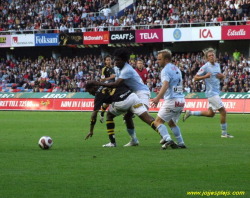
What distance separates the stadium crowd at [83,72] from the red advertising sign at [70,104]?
477 centimetres

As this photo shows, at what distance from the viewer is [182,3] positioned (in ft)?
148

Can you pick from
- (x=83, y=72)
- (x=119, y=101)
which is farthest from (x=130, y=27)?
(x=119, y=101)

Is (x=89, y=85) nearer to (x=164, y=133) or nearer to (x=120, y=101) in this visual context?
(x=120, y=101)

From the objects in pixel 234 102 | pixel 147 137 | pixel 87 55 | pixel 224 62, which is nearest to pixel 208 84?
pixel 147 137

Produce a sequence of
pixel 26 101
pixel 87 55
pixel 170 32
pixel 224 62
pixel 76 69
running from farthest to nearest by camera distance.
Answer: pixel 87 55 < pixel 76 69 < pixel 170 32 < pixel 224 62 < pixel 26 101

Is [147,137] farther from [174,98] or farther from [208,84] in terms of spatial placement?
[174,98]

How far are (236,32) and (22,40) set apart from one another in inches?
844

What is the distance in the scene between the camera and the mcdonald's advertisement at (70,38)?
49750 millimetres

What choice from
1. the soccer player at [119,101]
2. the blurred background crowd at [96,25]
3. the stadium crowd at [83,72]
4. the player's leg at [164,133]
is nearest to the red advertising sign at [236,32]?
the blurred background crowd at [96,25]

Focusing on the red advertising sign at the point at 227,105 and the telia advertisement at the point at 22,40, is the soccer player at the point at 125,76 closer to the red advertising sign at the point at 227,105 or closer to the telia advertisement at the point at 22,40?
the red advertising sign at the point at 227,105

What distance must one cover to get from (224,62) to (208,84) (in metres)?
25.9

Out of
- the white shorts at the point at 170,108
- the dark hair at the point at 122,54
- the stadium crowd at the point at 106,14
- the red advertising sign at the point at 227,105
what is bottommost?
the red advertising sign at the point at 227,105

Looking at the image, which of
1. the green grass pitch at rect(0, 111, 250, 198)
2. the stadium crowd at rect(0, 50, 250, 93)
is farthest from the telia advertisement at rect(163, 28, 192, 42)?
the green grass pitch at rect(0, 111, 250, 198)

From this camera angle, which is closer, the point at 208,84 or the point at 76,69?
the point at 208,84
